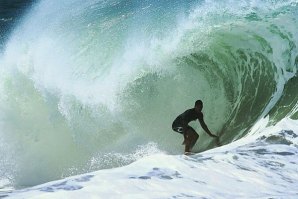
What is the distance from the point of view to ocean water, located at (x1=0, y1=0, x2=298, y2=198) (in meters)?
11.2

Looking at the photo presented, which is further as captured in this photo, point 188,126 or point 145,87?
point 145,87

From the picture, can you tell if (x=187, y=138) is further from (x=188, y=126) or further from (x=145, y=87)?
(x=145, y=87)

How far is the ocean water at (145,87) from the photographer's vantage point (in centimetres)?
1125

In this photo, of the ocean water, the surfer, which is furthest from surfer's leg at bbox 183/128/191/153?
the ocean water

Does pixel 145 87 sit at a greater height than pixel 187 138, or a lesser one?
greater

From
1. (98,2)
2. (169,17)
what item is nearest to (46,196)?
(169,17)

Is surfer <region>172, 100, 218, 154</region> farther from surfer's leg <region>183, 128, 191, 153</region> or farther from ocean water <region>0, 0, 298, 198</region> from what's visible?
ocean water <region>0, 0, 298, 198</region>

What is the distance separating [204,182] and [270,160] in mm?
1567

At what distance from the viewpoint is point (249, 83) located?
12.4 m

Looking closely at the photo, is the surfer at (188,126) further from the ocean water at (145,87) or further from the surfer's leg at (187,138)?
the ocean water at (145,87)

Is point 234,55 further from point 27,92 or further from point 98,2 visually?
point 98,2

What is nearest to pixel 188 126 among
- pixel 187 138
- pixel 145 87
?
pixel 187 138

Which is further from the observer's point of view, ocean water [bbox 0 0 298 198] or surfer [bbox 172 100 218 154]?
ocean water [bbox 0 0 298 198]

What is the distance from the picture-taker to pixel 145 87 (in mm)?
12883
